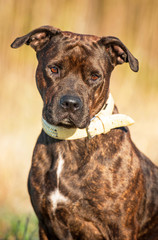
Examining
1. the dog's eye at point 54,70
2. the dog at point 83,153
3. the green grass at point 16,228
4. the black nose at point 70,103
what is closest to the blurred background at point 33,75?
the green grass at point 16,228

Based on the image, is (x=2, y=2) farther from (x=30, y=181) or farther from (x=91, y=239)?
(x=91, y=239)

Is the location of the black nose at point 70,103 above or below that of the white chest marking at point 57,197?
above

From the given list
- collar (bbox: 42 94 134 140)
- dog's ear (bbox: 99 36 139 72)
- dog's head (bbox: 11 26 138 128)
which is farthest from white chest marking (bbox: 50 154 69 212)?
dog's ear (bbox: 99 36 139 72)

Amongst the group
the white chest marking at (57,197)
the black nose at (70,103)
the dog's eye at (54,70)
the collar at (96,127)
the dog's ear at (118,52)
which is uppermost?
the dog's ear at (118,52)

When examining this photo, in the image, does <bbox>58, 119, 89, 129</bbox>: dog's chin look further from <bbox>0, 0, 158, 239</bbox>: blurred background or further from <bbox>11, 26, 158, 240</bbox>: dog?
<bbox>0, 0, 158, 239</bbox>: blurred background

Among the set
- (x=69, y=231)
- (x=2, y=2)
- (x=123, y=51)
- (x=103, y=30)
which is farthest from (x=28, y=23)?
(x=69, y=231)

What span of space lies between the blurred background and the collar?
2584 mm

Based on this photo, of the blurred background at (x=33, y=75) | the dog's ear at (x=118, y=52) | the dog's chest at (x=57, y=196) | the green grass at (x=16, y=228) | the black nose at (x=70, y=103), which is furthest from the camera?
the blurred background at (x=33, y=75)

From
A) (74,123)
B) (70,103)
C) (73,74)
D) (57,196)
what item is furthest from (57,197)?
(73,74)

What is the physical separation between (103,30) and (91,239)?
12.6 feet

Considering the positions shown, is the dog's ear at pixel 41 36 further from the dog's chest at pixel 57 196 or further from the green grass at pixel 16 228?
the green grass at pixel 16 228

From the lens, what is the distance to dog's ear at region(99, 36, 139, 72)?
3.99 meters

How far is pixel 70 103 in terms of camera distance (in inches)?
147

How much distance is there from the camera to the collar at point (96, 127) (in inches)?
154
